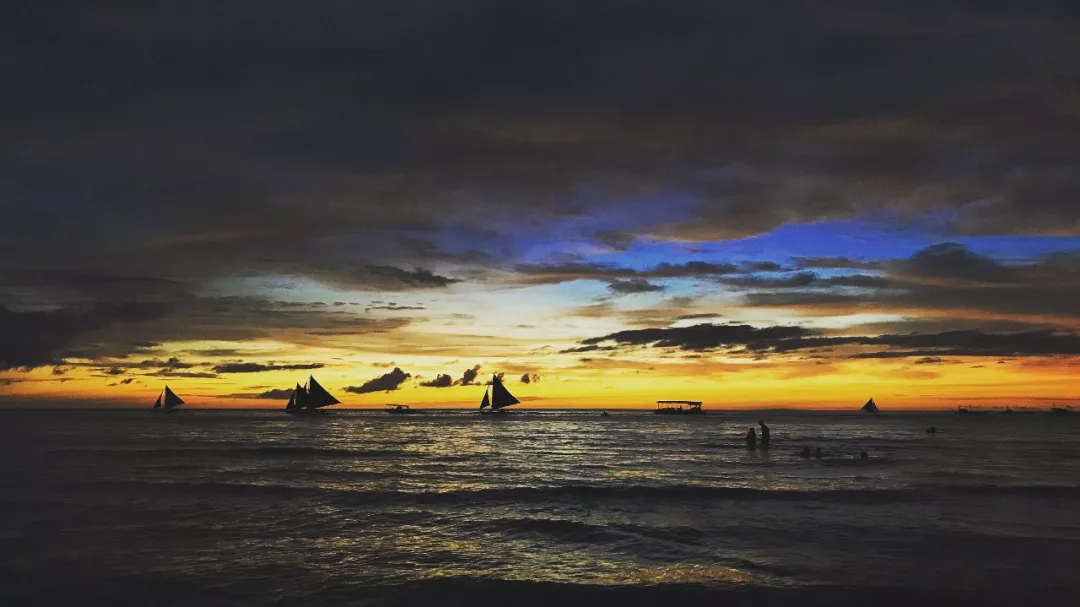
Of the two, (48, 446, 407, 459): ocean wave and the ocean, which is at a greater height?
the ocean

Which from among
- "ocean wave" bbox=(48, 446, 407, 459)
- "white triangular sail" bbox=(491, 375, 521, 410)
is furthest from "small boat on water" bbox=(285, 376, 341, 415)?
"ocean wave" bbox=(48, 446, 407, 459)

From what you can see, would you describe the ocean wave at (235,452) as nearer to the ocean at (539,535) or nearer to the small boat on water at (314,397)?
the ocean at (539,535)

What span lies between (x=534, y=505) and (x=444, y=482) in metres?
8.71

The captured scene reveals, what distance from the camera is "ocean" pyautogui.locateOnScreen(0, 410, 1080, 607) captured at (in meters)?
14.2

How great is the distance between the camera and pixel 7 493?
1112 inches

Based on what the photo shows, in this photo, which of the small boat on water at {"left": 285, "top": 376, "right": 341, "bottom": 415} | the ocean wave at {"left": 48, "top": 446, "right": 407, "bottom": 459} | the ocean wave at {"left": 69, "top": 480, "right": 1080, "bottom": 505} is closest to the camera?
the ocean wave at {"left": 69, "top": 480, "right": 1080, "bottom": 505}

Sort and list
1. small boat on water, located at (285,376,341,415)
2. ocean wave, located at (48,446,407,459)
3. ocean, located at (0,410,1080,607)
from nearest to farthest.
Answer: ocean, located at (0,410,1080,607)
ocean wave, located at (48,446,407,459)
small boat on water, located at (285,376,341,415)

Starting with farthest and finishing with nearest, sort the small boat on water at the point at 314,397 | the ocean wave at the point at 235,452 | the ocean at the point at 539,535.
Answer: the small boat on water at the point at 314,397
the ocean wave at the point at 235,452
the ocean at the point at 539,535

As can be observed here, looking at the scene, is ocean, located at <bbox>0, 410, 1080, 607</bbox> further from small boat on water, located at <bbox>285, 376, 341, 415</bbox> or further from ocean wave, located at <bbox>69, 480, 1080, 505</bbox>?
small boat on water, located at <bbox>285, 376, 341, 415</bbox>

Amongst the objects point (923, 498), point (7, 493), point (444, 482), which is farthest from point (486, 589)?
point (7, 493)

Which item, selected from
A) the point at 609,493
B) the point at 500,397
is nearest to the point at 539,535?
the point at 609,493

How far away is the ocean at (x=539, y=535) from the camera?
14.2m

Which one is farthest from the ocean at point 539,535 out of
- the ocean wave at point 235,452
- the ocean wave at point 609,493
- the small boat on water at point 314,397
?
the small boat on water at point 314,397

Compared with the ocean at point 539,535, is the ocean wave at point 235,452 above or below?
below
